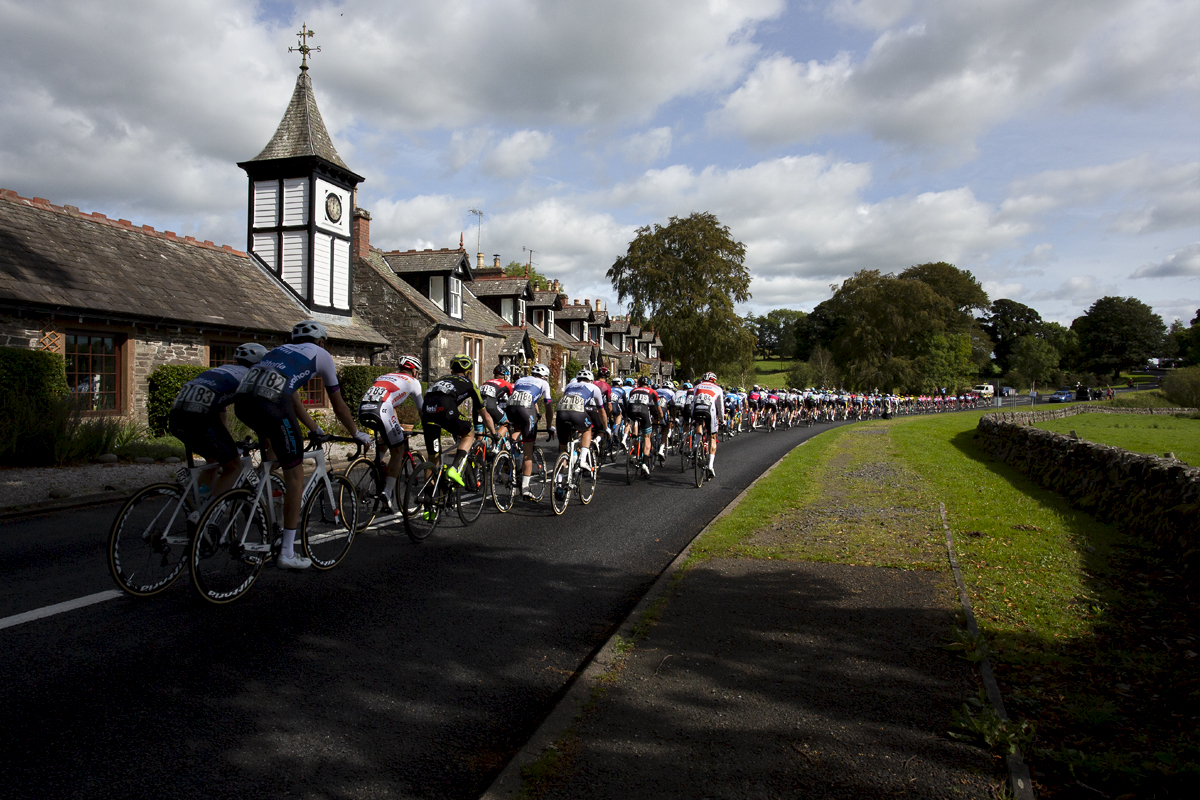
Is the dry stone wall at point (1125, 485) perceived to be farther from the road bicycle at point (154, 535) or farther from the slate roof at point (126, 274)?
the slate roof at point (126, 274)

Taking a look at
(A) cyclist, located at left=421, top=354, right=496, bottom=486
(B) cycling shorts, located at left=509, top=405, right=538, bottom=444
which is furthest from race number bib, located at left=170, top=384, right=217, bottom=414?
(B) cycling shorts, located at left=509, top=405, right=538, bottom=444

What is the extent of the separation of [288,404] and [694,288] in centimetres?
4767

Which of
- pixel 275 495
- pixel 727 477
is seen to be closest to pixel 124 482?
pixel 275 495

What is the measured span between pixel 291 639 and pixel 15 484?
8359 mm

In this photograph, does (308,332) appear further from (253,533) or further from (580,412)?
(580,412)

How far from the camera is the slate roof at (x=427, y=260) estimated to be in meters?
33.4

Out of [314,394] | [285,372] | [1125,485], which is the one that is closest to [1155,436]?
[1125,485]

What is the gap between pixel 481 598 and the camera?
564cm

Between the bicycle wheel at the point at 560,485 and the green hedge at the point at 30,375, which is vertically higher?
the green hedge at the point at 30,375

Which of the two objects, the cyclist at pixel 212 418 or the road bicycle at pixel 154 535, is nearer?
the road bicycle at pixel 154 535

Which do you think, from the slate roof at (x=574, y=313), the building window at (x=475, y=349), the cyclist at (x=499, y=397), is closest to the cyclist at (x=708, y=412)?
the cyclist at (x=499, y=397)

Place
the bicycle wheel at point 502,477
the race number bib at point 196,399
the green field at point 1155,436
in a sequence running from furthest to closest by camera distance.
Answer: the green field at point 1155,436, the bicycle wheel at point 502,477, the race number bib at point 196,399

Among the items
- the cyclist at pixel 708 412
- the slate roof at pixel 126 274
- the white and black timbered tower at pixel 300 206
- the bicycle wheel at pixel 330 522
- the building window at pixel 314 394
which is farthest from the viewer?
the white and black timbered tower at pixel 300 206

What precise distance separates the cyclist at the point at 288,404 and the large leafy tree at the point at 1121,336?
419ft
